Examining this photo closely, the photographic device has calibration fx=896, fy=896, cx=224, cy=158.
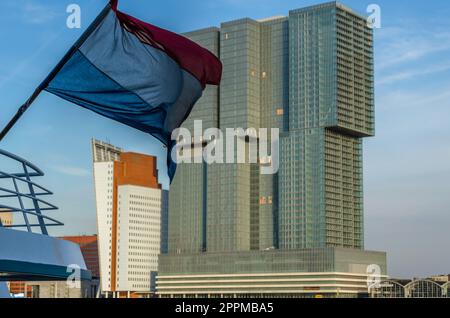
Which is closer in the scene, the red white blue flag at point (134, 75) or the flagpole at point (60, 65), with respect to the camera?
the flagpole at point (60, 65)

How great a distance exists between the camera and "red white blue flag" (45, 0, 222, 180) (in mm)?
19938

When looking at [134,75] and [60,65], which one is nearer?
[60,65]

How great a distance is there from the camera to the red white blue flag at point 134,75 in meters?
19.9

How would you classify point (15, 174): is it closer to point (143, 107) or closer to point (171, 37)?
point (143, 107)

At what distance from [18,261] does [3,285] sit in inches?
138

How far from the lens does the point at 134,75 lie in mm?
20719

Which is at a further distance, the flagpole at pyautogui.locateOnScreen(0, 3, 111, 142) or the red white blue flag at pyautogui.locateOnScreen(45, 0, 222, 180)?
the red white blue flag at pyautogui.locateOnScreen(45, 0, 222, 180)
